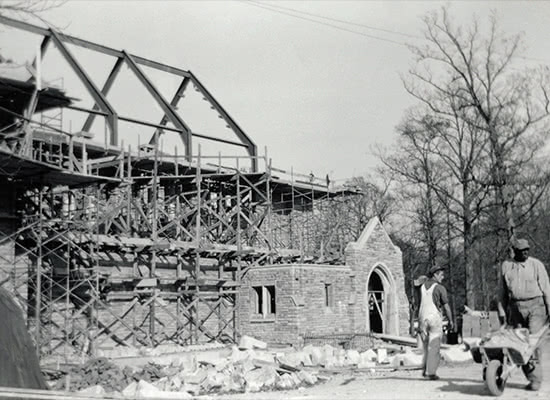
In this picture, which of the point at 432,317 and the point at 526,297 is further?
the point at 432,317

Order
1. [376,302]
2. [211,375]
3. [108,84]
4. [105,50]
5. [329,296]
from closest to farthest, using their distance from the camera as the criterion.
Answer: [211,375], [329,296], [105,50], [108,84], [376,302]

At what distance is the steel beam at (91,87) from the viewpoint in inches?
1097

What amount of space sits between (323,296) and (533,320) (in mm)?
19796

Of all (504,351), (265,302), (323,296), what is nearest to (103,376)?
(504,351)

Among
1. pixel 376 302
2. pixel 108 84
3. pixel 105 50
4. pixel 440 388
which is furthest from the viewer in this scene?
pixel 376 302

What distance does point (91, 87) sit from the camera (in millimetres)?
28766

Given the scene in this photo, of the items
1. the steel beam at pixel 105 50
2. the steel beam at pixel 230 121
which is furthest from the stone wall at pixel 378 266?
the steel beam at pixel 105 50

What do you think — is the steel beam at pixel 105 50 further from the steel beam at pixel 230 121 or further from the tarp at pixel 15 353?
the tarp at pixel 15 353

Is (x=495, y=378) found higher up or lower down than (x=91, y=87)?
lower down

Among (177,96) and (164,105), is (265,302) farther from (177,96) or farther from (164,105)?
(177,96)

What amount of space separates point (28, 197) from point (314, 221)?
18543mm

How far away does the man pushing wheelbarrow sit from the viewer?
943 centimetres

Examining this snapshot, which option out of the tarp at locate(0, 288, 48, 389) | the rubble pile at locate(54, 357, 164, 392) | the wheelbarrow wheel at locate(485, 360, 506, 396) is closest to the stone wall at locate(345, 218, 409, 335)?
the rubble pile at locate(54, 357, 164, 392)

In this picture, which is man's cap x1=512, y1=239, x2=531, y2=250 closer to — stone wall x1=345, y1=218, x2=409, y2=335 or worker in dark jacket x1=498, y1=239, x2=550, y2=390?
worker in dark jacket x1=498, y1=239, x2=550, y2=390
